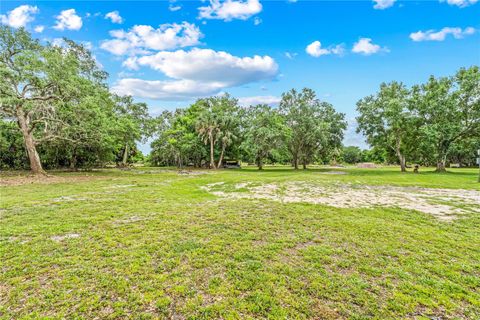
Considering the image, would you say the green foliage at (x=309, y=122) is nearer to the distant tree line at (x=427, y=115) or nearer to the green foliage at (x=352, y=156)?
the distant tree line at (x=427, y=115)

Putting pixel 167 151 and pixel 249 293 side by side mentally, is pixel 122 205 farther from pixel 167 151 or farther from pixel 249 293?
pixel 167 151

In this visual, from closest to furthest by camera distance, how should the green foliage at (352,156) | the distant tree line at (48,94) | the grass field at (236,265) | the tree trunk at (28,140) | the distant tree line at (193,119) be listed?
the grass field at (236,265), the distant tree line at (48,94), the distant tree line at (193,119), the tree trunk at (28,140), the green foliage at (352,156)

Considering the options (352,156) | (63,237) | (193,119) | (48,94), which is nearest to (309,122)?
(193,119)

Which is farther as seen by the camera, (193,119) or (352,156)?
(352,156)

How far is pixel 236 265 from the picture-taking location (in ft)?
10.9

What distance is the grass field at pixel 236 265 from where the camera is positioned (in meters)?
2.41

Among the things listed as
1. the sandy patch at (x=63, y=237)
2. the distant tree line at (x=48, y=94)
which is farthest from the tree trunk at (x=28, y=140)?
the sandy patch at (x=63, y=237)

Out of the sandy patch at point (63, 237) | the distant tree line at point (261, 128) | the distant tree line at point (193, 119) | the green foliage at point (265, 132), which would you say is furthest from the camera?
the distant tree line at point (261, 128)

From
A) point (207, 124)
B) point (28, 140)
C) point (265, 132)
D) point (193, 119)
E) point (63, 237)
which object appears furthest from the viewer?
point (193, 119)

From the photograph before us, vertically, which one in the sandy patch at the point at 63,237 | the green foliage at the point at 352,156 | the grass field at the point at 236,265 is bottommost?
the grass field at the point at 236,265

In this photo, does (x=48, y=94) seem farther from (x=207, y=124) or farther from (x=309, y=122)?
(x=309, y=122)

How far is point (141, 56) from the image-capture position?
62.5ft

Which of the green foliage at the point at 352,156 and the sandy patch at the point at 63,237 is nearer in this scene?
the sandy patch at the point at 63,237

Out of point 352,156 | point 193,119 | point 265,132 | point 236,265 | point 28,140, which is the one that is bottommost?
point 236,265
